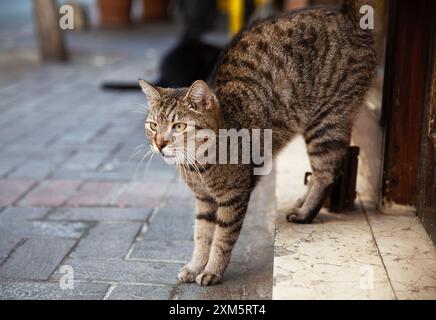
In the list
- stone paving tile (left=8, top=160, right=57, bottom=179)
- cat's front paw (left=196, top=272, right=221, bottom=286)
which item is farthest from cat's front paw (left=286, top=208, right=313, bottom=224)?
stone paving tile (left=8, top=160, right=57, bottom=179)

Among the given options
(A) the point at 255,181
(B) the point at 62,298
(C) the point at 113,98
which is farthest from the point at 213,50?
(B) the point at 62,298

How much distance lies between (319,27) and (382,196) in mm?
924

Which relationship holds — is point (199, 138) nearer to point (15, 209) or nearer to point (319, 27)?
point (319, 27)

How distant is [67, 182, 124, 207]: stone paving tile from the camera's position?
12.5 ft

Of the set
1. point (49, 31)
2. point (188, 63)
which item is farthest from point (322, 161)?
point (49, 31)

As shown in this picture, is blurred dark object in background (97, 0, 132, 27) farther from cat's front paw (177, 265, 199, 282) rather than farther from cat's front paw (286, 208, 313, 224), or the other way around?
cat's front paw (177, 265, 199, 282)

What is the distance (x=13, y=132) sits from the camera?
536 centimetres

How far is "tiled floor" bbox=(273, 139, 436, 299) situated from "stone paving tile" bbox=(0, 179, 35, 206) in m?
1.78

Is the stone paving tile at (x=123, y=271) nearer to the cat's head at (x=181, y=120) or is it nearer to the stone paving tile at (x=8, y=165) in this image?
the cat's head at (x=181, y=120)

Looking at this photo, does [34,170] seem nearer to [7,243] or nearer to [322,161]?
[7,243]

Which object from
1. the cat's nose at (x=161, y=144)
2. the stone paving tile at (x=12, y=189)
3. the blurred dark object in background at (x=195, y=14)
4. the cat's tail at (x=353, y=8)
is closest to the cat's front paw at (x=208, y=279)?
the cat's nose at (x=161, y=144)

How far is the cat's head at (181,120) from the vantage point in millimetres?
2492

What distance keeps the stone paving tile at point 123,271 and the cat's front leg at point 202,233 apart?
0.11m
